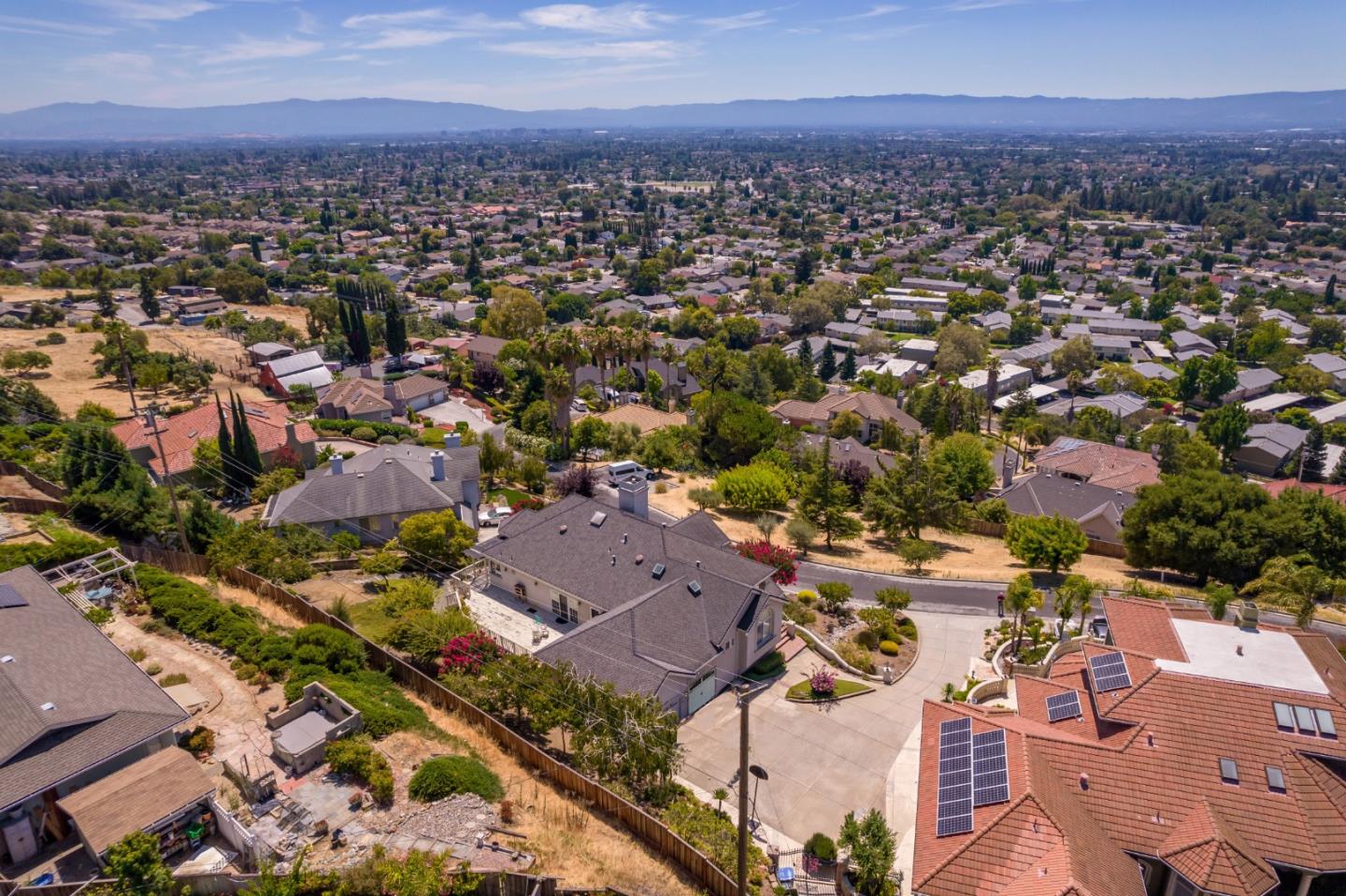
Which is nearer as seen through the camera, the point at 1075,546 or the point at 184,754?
the point at 184,754

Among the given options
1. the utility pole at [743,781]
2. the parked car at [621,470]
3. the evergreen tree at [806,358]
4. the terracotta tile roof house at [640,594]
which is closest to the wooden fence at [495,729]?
the utility pole at [743,781]

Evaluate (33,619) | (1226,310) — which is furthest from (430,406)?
(1226,310)

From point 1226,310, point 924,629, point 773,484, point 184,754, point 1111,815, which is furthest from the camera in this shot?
point 1226,310

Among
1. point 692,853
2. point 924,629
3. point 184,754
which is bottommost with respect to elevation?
point 924,629

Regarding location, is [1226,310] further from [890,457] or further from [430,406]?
[430,406]

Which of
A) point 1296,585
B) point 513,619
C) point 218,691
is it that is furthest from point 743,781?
point 1296,585

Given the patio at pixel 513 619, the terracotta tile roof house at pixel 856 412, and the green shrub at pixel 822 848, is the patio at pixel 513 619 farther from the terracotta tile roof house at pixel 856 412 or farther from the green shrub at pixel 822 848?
the terracotta tile roof house at pixel 856 412
